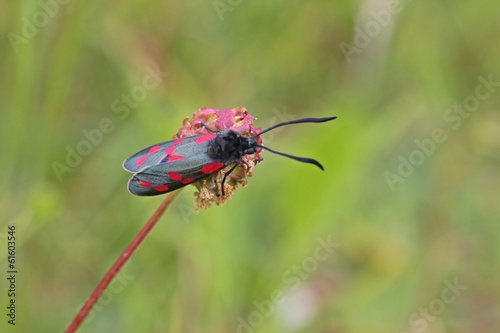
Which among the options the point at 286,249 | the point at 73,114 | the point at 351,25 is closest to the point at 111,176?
the point at 73,114

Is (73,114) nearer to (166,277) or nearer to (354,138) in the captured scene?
(166,277)
